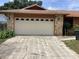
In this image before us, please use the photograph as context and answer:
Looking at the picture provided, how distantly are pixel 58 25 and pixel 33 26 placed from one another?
10.5 feet

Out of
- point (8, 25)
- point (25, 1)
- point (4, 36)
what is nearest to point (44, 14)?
point (8, 25)

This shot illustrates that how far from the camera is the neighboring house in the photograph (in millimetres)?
34625

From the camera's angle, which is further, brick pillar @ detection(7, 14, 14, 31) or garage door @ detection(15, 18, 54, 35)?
garage door @ detection(15, 18, 54, 35)

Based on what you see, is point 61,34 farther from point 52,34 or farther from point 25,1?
point 25,1

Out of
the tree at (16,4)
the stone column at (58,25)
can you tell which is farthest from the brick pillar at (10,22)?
the tree at (16,4)

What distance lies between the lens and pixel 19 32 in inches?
1362

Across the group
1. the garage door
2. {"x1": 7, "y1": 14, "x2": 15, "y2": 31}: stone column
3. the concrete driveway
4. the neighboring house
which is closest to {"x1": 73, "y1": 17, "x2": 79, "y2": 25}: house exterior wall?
the neighboring house

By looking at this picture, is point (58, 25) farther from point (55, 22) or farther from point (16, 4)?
point (16, 4)

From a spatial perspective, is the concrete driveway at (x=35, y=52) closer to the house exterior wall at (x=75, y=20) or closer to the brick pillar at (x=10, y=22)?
the brick pillar at (x=10, y=22)

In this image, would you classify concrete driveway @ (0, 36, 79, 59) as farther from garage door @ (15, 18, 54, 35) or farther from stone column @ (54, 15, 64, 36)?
stone column @ (54, 15, 64, 36)

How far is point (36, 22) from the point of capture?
35281 mm

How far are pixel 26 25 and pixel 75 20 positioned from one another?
304 inches

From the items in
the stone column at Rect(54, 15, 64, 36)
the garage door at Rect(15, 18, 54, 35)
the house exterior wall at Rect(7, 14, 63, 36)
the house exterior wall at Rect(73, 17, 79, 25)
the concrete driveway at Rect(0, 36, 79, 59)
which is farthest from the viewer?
the house exterior wall at Rect(73, 17, 79, 25)

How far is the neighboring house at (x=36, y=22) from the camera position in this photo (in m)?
34.6
